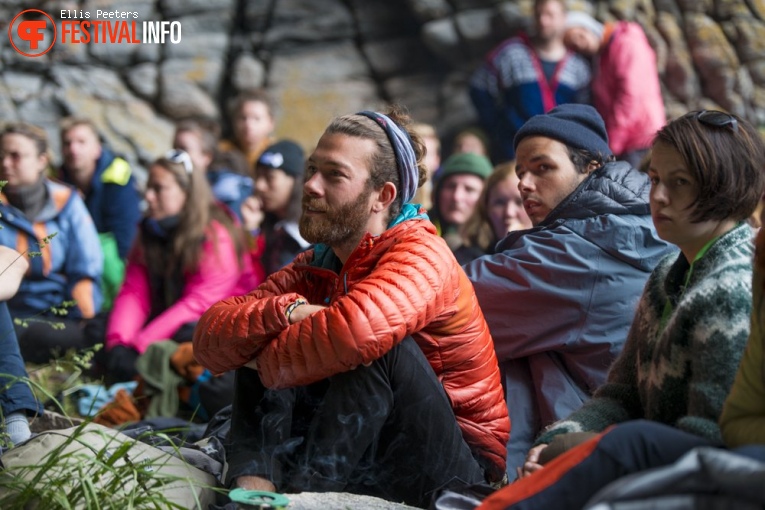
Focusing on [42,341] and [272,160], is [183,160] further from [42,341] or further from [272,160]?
[42,341]

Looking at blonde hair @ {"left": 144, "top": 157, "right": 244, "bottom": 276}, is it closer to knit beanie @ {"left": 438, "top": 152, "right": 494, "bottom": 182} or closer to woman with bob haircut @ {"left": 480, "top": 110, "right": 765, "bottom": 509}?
knit beanie @ {"left": 438, "top": 152, "right": 494, "bottom": 182}

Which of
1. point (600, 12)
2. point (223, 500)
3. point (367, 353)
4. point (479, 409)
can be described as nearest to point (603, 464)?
point (367, 353)

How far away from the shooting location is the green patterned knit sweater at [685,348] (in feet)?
8.16

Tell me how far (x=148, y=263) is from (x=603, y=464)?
4544 millimetres

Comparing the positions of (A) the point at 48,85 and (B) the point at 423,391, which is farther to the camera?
(A) the point at 48,85

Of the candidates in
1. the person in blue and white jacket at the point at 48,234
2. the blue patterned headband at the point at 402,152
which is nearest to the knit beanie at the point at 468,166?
the person in blue and white jacket at the point at 48,234

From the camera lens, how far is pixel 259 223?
24.2 feet

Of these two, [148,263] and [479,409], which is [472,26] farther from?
[479,409]

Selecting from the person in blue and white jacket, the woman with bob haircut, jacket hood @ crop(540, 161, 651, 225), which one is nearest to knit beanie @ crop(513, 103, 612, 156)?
jacket hood @ crop(540, 161, 651, 225)

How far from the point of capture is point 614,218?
371 centimetres

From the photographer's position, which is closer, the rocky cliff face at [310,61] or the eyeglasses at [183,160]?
the eyeglasses at [183,160]

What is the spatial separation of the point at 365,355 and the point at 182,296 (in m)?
3.50

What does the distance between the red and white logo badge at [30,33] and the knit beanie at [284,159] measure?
5033 millimetres

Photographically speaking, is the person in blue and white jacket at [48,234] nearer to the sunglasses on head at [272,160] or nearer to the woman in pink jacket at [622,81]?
the sunglasses on head at [272,160]
